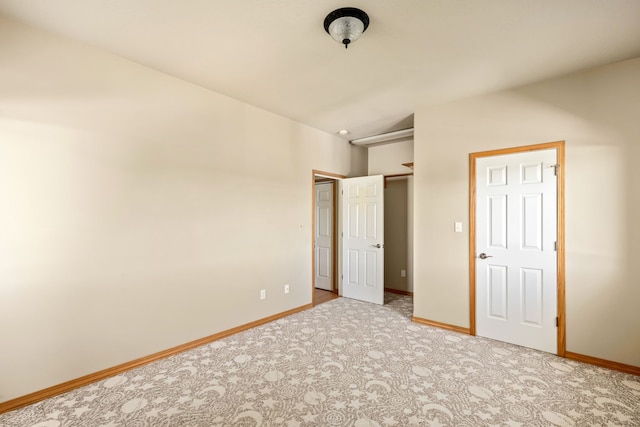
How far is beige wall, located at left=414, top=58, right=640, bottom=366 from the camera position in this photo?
2521 millimetres

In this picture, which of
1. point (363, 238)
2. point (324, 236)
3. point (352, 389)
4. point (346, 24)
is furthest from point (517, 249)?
point (324, 236)

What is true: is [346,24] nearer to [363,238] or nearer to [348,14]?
[348,14]

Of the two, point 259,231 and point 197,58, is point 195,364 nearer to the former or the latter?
point 259,231

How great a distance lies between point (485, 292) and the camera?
324cm

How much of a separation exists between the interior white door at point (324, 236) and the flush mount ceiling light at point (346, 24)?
329 centimetres

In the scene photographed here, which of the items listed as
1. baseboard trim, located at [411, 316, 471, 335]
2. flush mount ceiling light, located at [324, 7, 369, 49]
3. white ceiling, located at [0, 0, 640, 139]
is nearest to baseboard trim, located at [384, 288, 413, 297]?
baseboard trim, located at [411, 316, 471, 335]

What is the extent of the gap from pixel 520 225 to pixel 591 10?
6.16ft

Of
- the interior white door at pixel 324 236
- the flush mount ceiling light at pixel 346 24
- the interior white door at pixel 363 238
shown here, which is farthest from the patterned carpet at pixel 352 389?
the flush mount ceiling light at pixel 346 24

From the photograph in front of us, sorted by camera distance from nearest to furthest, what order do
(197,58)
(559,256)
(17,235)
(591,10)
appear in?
(591,10) → (17,235) → (197,58) → (559,256)

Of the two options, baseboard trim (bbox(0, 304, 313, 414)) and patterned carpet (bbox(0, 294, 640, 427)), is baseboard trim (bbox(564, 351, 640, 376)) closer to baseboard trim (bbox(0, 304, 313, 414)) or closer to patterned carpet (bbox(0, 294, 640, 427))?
patterned carpet (bbox(0, 294, 640, 427))

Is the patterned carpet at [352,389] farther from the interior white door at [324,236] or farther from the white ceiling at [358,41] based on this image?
the white ceiling at [358,41]

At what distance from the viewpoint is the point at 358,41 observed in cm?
224

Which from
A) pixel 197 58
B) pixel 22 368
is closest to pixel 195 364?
pixel 22 368

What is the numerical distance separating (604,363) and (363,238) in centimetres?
295
